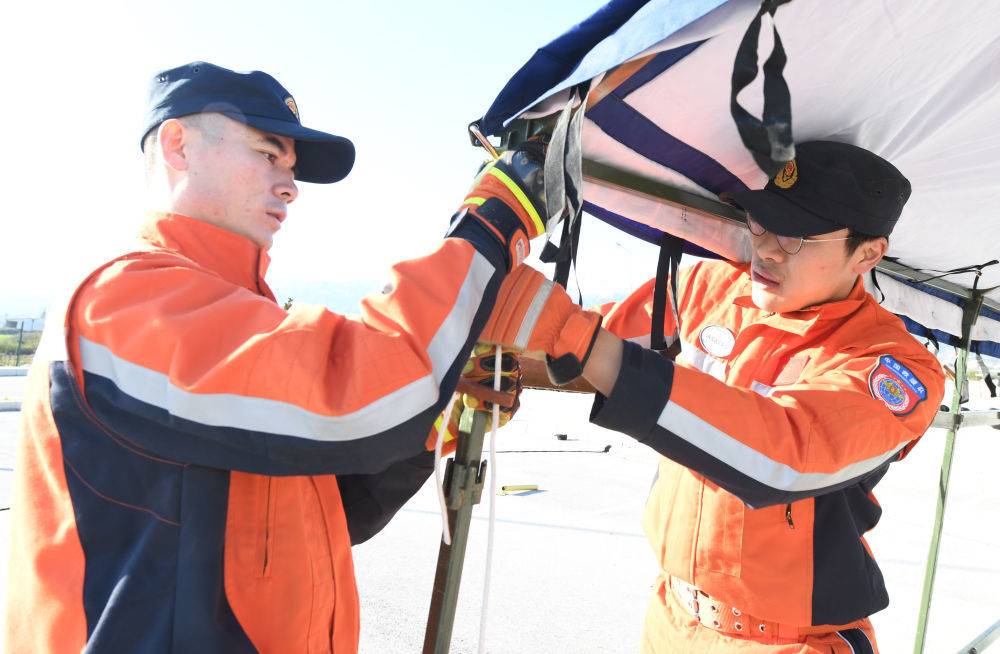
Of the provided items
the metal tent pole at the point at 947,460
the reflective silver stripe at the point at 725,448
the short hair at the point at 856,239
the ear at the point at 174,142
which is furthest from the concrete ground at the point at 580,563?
the ear at the point at 174,142

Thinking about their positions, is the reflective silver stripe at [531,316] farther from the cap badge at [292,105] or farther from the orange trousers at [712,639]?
the orange trousers at [712,639]

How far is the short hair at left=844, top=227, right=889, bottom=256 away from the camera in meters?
1.67

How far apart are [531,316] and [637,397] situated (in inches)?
9.9

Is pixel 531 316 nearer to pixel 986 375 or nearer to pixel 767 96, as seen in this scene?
pixel 767 96

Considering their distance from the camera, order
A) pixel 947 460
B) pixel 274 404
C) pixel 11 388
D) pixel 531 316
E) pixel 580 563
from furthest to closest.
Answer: pixel 11 388, pixel 580 563, pixel 947 460, pixel 531 316, pixel 274 404

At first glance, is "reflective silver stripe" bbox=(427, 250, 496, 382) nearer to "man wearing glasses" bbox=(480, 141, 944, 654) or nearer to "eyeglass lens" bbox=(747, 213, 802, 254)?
"man wearing glasses" bbox=(480, 141, 944, 654)

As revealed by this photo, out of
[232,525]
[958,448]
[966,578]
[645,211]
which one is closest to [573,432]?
[958,448]

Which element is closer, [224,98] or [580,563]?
[224,98]

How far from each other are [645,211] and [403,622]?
2.87 metres

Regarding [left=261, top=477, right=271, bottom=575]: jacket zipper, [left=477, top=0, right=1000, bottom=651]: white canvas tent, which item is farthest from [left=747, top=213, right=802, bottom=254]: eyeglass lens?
[left=261, top=477, right=271, bottom=575]: jacket zipper

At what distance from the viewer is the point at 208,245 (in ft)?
4.27

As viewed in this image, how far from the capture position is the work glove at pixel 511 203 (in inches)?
46.9

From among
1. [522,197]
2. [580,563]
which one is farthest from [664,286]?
[580,563]

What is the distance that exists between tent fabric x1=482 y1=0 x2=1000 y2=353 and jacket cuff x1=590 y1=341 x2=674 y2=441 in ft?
1.70
